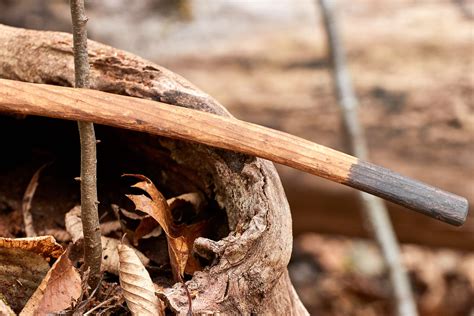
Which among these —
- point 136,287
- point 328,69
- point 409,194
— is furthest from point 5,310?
point 328,69

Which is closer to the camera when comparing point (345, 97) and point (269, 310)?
point (269, 310)

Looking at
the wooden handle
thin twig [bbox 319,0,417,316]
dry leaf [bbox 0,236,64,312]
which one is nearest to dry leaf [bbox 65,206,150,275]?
dry leaf [bbox 0,236,64,312]

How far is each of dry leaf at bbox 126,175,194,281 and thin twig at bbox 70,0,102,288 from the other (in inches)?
2.7

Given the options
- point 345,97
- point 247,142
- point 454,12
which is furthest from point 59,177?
point 454,12

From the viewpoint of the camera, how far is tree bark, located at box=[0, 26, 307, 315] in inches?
39.4

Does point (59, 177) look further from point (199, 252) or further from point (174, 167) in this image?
point (199, 252)

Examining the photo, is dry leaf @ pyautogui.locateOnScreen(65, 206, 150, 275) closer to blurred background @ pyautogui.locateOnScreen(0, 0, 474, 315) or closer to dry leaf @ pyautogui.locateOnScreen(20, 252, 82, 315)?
dry leaf @ pyautogui.locateOnScreen(20, 252, 82, 315)

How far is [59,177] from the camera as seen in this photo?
1.33 metres

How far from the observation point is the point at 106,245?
1.17 meters

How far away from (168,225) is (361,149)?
1.49m

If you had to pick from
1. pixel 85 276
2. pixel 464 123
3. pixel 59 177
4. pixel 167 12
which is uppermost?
pixel 167 12

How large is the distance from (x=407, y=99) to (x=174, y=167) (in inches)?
57.9

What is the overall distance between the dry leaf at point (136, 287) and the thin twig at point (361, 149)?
61.5 inches

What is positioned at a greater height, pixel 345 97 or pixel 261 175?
pixel 345 97
